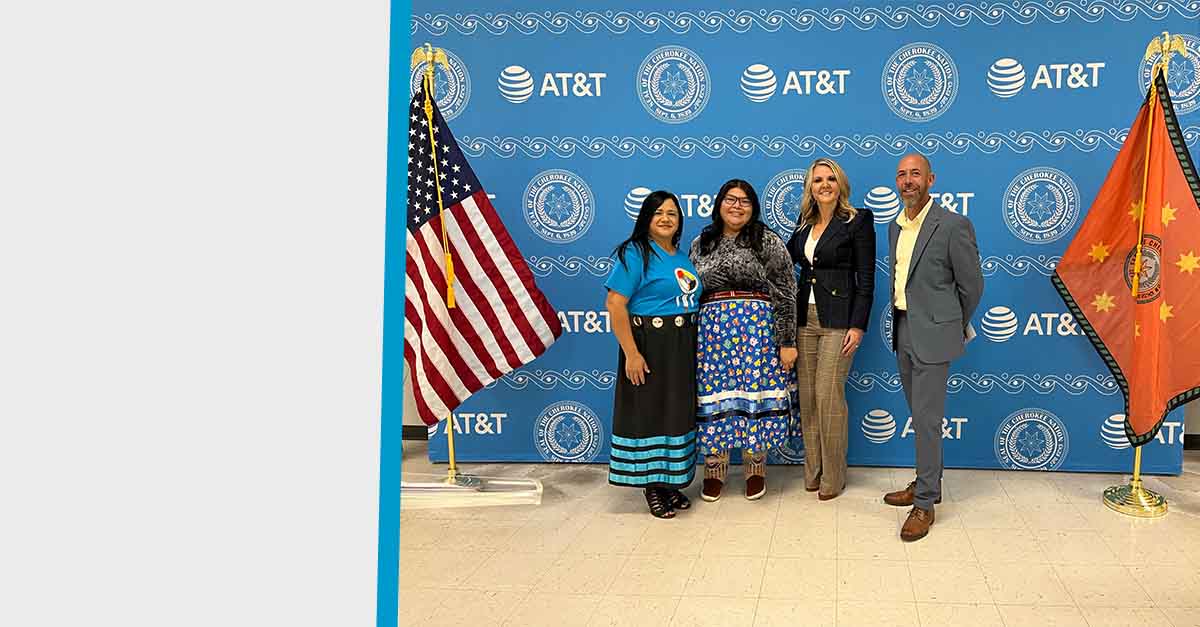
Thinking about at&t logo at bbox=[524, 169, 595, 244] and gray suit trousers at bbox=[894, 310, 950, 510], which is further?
at&t logo at bbox=[524, 169, 595, 244]

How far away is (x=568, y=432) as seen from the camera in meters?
4.38

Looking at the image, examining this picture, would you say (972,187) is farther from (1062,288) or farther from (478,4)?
(478,4)

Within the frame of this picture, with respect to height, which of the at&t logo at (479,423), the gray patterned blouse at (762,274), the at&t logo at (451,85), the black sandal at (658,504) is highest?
the at&t logo at (451,85)

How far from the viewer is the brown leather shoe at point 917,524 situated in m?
3.11

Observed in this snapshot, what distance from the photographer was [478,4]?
426cm

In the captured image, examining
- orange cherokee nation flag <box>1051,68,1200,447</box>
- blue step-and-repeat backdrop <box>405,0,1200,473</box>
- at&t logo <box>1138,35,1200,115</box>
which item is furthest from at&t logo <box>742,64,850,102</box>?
at&t logo <box>1138,35,1200,115</box>

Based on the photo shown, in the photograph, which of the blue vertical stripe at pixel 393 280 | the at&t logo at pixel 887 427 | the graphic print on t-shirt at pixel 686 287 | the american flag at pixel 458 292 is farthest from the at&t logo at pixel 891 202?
the blue vertical stripe at pixel 393 280

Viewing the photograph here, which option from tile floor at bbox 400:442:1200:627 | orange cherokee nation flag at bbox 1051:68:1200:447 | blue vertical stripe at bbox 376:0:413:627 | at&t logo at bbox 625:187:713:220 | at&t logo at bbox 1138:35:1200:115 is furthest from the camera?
at&t logo at bbox 625:187:713:220

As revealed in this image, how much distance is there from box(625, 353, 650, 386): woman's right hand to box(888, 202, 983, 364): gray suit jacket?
1022mm

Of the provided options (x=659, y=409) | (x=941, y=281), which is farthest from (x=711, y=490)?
(x=941, y=281)

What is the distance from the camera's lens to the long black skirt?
3494 millimetres

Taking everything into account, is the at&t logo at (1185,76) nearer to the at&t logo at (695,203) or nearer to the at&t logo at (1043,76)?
the at&t logo at (1043,76)

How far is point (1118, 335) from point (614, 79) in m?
2.48

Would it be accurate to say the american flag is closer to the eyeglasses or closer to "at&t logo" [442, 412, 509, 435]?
"at&t logo" [442, 412, 509, 435]
